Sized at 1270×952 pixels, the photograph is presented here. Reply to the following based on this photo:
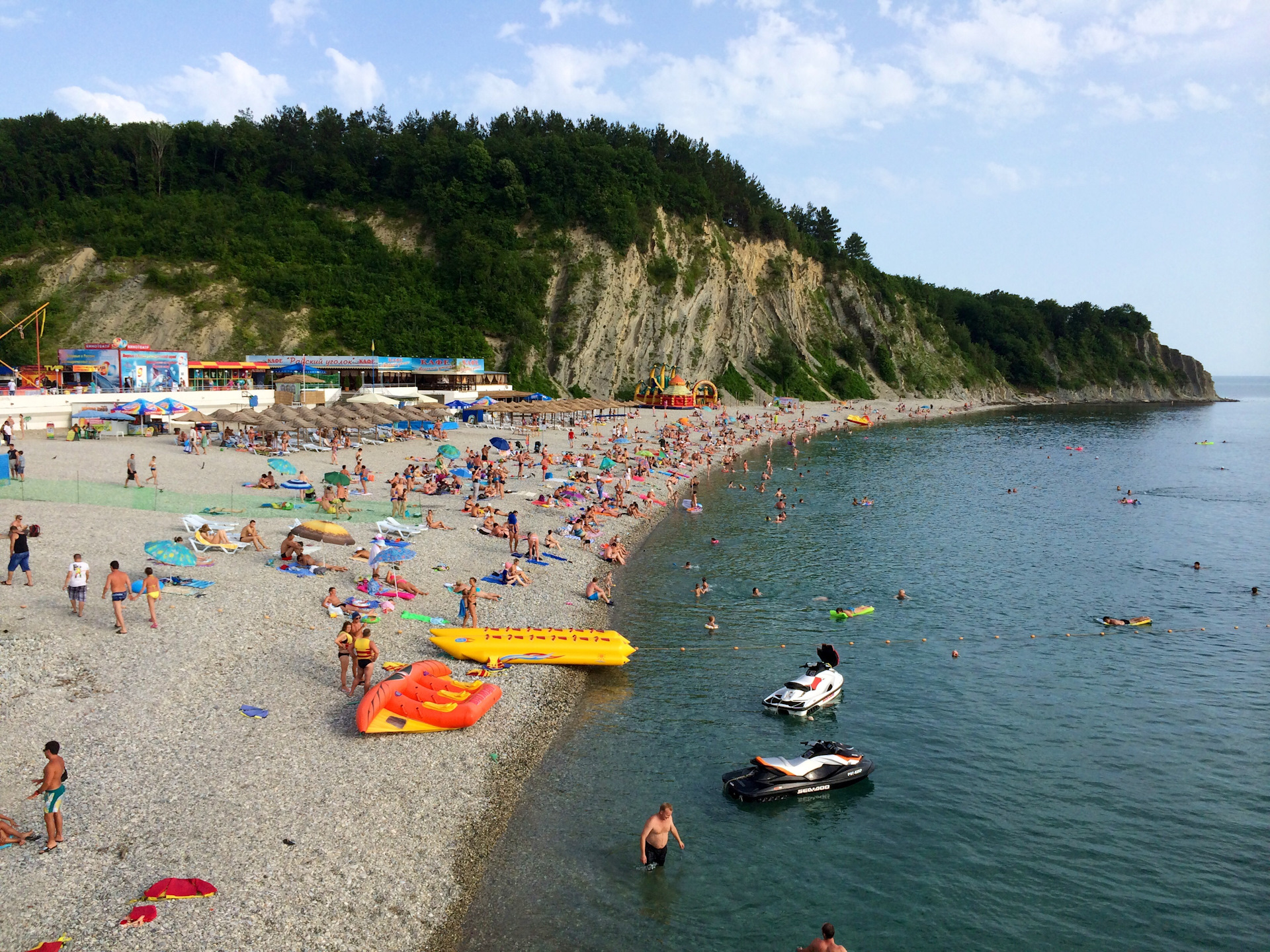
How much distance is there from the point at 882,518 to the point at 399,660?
27.4 meters

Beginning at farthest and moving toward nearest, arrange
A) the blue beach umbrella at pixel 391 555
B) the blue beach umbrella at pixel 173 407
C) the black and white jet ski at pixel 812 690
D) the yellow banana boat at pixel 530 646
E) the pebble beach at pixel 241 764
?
the blue beach umbrella at pixel 173 407 < the blue beach umbrella at pixel 391 555 < the yellow banana boat at pixel 530 646 < the black and white jet ski at pixel 812 690 < the pebble beach at pixel 241 764

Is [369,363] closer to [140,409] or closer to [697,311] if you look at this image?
[140,409]

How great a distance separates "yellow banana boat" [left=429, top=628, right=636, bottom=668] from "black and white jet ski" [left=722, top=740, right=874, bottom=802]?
16.7 ft

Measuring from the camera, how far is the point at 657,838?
12062mm

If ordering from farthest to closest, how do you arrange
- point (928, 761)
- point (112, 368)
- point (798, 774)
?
point (112, 368)
point (928, 761)
point (798, 774)

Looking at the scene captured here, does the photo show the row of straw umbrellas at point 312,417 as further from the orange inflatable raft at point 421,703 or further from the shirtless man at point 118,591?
the orange inflatable raft at point 421,703

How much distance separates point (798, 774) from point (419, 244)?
77276 millimetres

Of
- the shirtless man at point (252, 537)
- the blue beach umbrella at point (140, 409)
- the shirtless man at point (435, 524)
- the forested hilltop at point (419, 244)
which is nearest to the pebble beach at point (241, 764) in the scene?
the shirtless man at point (252, 537)

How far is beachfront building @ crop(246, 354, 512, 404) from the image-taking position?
206ft

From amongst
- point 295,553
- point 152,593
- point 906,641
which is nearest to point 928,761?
point 906,641

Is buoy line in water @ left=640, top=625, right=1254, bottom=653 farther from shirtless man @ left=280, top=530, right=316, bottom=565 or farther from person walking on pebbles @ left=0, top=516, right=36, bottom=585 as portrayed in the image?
person walking on pebbles @ left=0, top=516, right=36, bottom=585

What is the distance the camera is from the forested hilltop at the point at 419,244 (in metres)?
71.1

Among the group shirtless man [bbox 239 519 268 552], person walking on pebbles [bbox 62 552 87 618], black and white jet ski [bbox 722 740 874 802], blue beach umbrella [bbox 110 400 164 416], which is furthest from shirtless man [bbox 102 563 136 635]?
blue beach umbrella [bbox 110 400 164 416]

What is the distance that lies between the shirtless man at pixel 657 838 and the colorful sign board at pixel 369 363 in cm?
5650
